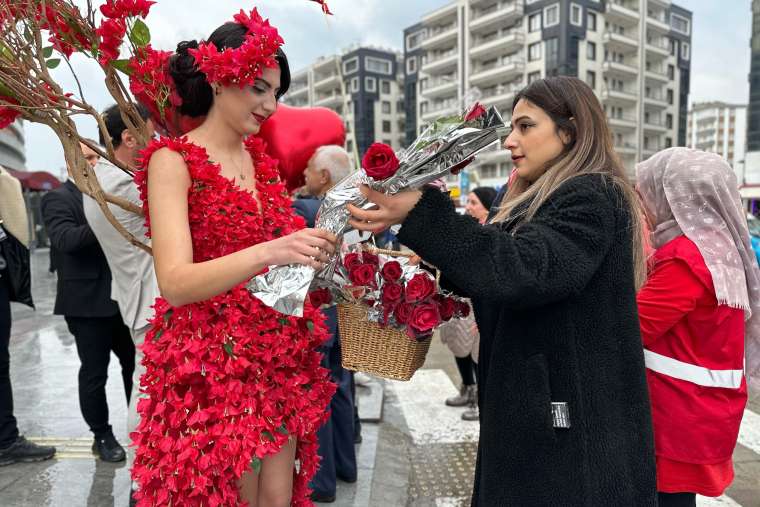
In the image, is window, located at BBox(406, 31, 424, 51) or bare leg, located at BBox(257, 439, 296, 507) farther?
window, located at BBox(406, 31, 424, 51)

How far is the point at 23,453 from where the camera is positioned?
342 centimetres

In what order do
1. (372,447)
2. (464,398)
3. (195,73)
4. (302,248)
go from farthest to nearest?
(464,398) < (372,447) < (195,73) < (302,248)

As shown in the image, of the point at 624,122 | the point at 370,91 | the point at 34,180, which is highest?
the point at 370,91

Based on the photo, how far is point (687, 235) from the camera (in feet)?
7.03

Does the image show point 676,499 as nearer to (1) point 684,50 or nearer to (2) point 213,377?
(2) point 213,377

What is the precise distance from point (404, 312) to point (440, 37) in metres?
55.4

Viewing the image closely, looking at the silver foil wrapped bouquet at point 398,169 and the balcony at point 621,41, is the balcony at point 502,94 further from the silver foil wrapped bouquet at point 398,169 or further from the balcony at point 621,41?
the silver foil wrapped bouquet at point 398,169

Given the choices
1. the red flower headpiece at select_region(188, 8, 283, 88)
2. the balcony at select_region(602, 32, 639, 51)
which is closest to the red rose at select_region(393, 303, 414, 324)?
the red flower headpiece at select_region(188, 8, 283, 88)

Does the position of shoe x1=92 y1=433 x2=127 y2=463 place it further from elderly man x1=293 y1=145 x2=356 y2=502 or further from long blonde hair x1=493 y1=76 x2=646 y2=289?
long blonde hair x1=493 y1=76 x2=646 y2=289

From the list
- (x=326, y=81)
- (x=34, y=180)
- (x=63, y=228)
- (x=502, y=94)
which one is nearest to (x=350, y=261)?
(x=63, y=228)

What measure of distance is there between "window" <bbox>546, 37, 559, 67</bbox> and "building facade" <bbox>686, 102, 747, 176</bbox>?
96268 mm

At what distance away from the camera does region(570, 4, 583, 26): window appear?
144ft

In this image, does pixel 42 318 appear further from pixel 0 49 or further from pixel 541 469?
pixel 541 469


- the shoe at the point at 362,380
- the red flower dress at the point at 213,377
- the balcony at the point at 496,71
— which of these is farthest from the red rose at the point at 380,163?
the balcony at the point at 496,71
